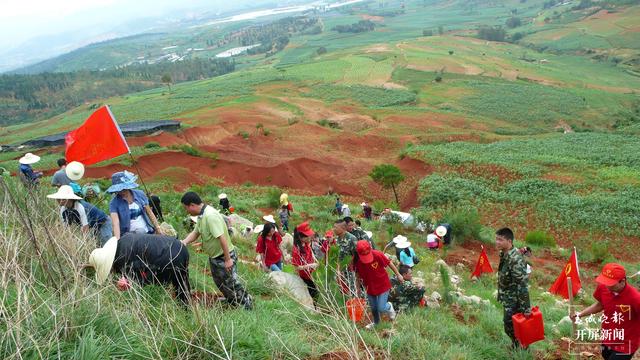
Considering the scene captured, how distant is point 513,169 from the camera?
25.3 meters

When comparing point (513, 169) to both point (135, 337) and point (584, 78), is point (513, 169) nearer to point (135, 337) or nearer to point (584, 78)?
point (135, 337)

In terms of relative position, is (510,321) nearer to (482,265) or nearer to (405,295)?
(405,295)

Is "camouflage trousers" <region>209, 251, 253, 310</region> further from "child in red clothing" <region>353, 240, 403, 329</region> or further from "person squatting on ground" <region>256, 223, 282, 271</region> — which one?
"person squatting on ground" <region>256, 223, 282, 271</region>

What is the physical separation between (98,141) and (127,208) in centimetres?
314

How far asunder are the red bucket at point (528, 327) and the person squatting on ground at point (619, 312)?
24.5 inches

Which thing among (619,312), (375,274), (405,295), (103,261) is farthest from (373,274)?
(103,261)

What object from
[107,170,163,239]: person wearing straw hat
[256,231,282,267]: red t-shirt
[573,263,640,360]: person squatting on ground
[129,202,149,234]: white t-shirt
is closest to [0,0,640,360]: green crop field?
[256,231,282,267]: red t-shirt

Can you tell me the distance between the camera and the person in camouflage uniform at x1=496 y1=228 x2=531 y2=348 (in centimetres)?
533

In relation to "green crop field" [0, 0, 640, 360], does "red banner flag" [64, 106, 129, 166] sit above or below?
above

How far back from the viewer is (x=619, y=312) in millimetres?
4672

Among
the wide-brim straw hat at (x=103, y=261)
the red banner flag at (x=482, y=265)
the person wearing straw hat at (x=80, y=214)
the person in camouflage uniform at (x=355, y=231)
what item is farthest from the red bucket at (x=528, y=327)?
the red banner flag at (x=482, y=265)

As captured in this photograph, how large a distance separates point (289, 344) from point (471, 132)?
37.1 m

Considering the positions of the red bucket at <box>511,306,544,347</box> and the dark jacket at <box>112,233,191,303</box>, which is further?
the red bucket at <box>511,306,544,347</box>

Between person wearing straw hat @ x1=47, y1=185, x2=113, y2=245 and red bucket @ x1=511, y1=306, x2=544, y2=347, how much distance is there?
208 inches
